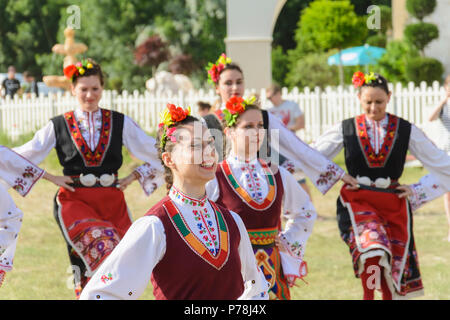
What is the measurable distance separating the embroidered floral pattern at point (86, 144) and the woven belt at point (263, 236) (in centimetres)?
149

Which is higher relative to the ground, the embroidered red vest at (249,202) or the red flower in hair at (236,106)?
the red flower in hair at (236,106)

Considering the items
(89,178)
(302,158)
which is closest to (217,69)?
(302,158)

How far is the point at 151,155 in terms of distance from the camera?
6.26 meters

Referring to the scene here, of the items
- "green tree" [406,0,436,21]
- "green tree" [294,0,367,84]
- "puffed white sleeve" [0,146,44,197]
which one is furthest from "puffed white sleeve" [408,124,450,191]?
"green tree" [294,0,367,84]

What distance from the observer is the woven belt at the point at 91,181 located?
579 centimetres

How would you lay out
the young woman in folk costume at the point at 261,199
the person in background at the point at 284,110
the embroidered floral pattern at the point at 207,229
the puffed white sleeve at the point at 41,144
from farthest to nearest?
the person in background at the point at 284,110 < the puffed white sleeve at the point at 41,144 < the young woman in folk costume at the point at 261,199 < the embroidered floral pattern at the point at 207,229

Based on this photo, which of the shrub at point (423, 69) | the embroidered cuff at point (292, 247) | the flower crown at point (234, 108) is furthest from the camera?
the shrub at point (423, 69)

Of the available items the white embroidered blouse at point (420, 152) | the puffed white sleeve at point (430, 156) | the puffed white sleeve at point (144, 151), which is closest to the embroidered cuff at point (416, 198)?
the white embroidered blouse at point (420, 152)

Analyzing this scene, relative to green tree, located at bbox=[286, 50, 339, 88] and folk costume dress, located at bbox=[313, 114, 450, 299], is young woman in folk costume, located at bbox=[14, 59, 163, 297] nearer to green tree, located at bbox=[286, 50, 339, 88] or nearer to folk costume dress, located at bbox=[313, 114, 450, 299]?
folk costume dress, located at bbox=[313, 114, 450, 299]

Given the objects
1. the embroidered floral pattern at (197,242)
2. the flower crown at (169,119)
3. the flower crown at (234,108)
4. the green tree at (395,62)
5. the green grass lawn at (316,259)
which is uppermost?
the green tree at (395,62)

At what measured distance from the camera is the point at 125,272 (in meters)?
3.02

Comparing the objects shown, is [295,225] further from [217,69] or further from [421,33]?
[421,33]

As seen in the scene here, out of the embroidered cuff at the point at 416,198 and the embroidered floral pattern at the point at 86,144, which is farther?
the embroidered cuff at the point at 416,198

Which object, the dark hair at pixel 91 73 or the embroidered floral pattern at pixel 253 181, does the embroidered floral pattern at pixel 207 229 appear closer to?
the embroidered floral pattern at pixel 253 181
